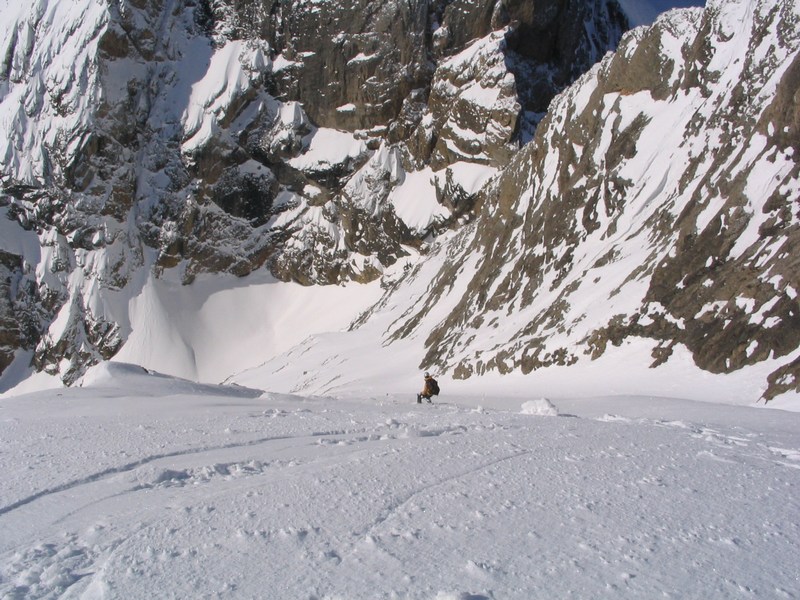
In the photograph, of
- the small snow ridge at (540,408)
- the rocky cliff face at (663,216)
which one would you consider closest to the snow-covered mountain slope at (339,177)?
Answer: the rocky cliff face at (663,216)

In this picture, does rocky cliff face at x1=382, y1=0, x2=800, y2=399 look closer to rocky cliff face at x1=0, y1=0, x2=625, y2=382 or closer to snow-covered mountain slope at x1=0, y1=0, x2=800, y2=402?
snow-covered mountain slope at x1=0, y1=0, x2=800, y2=402

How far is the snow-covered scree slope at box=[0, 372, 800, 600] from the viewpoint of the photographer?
377 centimetres

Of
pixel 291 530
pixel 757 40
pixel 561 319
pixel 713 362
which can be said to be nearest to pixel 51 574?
pixel 291 530

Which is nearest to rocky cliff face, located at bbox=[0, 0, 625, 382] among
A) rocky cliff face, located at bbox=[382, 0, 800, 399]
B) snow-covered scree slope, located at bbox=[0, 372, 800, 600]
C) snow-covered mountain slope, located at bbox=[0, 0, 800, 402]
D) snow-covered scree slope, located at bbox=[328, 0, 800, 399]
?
snow-covered mountain slope, located at bbox=[0, 0, 800, 402]

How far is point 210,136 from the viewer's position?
101438 millimetres

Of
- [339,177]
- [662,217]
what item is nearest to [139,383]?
[662,217]

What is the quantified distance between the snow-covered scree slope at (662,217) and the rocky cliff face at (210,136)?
49.7 m

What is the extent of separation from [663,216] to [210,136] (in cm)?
9167

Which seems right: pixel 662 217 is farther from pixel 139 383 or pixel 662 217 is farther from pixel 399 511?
pixel 399 511

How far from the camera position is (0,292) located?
94375 mm

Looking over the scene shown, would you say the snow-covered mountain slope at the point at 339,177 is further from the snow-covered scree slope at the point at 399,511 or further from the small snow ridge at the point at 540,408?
the snow-covered scree slope at the point at 399,511

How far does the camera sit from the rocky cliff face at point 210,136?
8981 cm

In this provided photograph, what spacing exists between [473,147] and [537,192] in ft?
144

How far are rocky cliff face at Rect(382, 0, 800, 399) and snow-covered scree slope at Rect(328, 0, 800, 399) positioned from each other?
7cm
